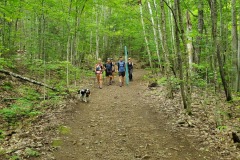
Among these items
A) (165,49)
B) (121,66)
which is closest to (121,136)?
(165,49)

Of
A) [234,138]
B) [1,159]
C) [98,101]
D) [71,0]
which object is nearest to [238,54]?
[234,138]

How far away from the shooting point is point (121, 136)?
6.40 meters

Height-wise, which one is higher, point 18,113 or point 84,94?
point 84,94

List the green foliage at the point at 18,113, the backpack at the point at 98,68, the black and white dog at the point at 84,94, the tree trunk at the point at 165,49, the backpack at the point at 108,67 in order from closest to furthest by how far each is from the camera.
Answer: the green foliage at the point at 18,113 → the tree trunk at the point at 165,49 → the black and white dog at the point at 84,94 → the backpack at the point at 98,68 → the backpack at the point at 108,67

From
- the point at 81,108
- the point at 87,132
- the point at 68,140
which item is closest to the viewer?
the point at 68,140

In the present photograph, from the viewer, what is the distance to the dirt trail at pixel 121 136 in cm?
529

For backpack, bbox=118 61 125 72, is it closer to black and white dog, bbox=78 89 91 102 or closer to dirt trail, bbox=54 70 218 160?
black and white dog, bbox=78 89 91 102

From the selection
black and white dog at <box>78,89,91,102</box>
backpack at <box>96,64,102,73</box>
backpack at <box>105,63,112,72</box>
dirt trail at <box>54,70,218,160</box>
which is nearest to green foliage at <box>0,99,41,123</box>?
dirt trail at <box>54,70,218,160</box>

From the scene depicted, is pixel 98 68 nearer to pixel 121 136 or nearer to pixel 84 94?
pixel 84 94

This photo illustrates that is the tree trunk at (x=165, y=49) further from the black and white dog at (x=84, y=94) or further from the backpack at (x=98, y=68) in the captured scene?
the backpack at (x=98, y=68)

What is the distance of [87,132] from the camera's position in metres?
6.71

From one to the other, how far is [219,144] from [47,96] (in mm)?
7739

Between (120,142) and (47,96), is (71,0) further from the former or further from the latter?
(120,142)

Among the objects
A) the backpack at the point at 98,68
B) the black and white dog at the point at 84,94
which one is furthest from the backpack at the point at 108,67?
the black and white dog at the point at 84,94
